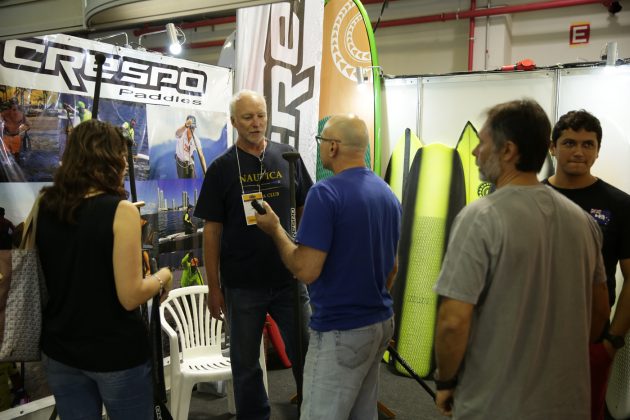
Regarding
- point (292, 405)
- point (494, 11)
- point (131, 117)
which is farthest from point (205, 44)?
point (292, 405)

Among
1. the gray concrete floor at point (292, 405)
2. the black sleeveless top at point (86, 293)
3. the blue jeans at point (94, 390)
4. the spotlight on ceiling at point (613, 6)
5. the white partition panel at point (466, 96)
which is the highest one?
the spotlight on ceiling at point (613, 6)

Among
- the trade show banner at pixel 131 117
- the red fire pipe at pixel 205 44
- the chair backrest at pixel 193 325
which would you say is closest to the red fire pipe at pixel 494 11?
the red fire pipe at pixel 205 44

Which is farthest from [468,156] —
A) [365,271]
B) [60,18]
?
[60,18]

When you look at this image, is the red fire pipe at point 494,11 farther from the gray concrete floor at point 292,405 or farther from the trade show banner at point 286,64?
the gray concrete floor at point 292,405

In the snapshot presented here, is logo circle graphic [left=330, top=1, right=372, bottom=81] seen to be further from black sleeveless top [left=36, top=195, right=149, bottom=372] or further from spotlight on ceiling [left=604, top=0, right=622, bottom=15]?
black sleeveless top [left=36, top=195, right=149, bottom=372]

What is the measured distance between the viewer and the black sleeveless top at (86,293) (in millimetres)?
1320

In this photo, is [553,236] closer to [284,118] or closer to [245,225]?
[245,225]

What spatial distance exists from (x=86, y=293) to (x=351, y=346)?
0.72 metres

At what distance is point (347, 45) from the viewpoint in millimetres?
3646

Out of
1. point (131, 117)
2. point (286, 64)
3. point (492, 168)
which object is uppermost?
point (286, 64)

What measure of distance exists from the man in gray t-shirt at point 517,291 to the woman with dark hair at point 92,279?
0.81 metres

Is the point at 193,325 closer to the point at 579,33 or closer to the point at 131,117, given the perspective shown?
the point at 131,117

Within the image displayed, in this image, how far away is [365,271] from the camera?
4.77ft

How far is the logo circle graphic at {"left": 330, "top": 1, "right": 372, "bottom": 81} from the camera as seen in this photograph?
3627 mm
